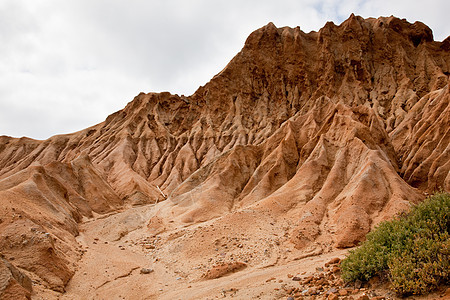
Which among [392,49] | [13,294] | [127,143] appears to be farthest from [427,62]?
[13,294]

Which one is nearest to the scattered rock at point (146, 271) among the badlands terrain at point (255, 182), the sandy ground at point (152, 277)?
the sandy ground at point (152, 277)

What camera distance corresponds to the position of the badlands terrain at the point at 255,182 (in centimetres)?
1541

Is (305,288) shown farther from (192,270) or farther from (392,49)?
(392,49)

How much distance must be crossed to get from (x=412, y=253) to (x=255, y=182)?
75.3 ft

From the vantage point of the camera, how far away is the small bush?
736 centimetres

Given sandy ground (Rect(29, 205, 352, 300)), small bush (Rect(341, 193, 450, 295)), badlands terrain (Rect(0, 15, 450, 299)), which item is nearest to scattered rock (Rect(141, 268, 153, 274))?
sandy ground (Rect(29, 205, 352, 300))

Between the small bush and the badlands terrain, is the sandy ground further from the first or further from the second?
the small bush

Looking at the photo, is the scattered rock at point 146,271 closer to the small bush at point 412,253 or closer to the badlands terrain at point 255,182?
the badlands terrain at point 255,182

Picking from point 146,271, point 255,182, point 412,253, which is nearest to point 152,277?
point 146,271

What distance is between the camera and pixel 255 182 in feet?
103

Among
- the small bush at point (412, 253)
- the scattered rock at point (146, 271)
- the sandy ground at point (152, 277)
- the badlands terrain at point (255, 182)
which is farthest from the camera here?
the scattered rock at point (146, 271)

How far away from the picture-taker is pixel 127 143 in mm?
60781

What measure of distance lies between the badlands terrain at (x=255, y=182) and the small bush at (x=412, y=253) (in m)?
0.69

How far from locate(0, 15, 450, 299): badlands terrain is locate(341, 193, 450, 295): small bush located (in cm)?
69
